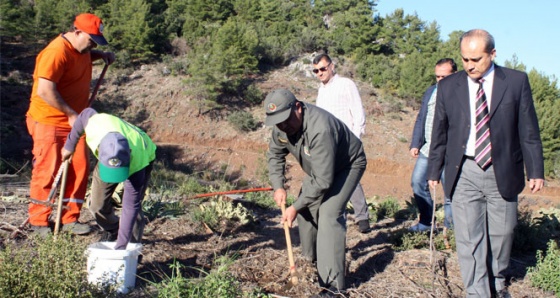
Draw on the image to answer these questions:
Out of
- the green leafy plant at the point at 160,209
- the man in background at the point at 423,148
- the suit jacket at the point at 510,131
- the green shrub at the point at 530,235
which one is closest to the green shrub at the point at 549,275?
the green shrub at the point at 530,235

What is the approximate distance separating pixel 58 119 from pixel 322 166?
2549 mm

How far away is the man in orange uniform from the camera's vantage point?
4.66 m

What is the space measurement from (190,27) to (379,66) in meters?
11.0

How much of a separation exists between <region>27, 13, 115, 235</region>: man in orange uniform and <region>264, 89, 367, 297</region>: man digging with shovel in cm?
193

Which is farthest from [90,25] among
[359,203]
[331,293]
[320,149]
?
[359,203]

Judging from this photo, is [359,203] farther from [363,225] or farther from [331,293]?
[331,293]

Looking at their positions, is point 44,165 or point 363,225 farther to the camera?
point 363,225

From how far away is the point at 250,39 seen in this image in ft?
89.6

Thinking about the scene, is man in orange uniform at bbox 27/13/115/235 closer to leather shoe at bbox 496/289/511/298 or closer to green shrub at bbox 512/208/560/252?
leather shoe at bbox 496/289/511/298

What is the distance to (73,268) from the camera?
3.11 m

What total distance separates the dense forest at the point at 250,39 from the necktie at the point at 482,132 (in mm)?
20925

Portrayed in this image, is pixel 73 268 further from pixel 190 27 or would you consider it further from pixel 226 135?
pixel 190 27

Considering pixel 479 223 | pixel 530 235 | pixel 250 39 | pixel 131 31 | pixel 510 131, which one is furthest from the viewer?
pixel 250 39

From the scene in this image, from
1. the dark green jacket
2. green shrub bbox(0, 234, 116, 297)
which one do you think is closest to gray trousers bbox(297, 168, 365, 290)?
the dark green jacket
